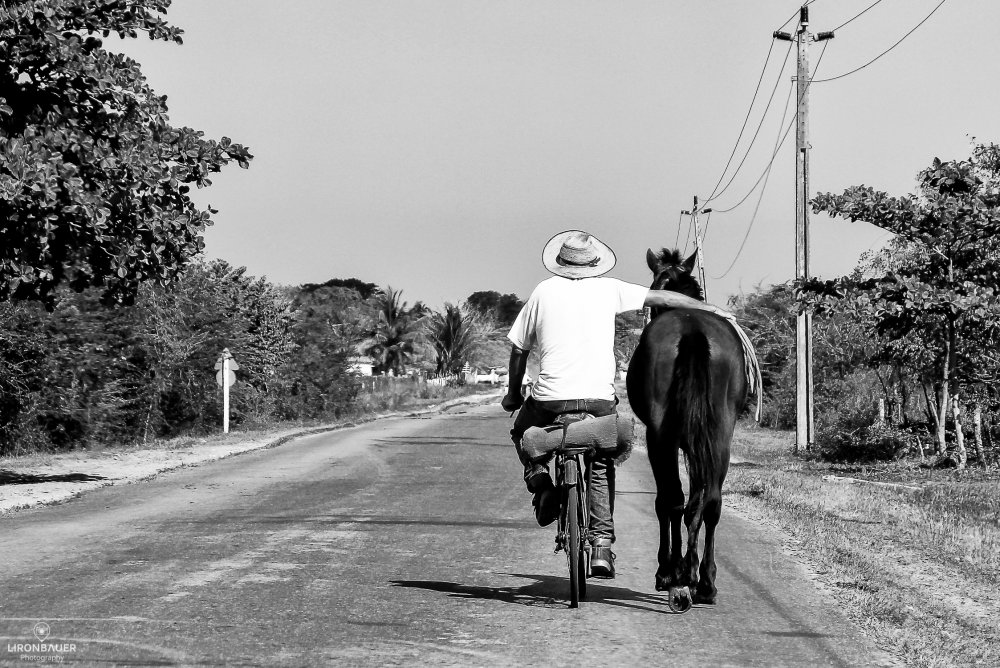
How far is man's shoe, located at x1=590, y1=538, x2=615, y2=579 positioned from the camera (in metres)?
7.20

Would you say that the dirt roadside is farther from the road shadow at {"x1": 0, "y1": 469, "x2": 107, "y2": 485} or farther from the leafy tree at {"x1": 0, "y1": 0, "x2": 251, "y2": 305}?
the leafy tree at {"x1": 0, "y1": 0, "x2": 251, "y2": 305}

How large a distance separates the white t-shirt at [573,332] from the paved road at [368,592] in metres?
1.26

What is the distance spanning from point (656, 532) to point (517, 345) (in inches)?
166

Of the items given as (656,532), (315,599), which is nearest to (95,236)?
(656,532)

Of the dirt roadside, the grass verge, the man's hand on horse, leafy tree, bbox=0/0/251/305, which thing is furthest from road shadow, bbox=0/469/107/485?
the man's hand on horse

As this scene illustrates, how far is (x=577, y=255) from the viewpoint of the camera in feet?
24.1

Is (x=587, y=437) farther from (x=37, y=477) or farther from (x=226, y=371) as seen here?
(x=226, y=371)

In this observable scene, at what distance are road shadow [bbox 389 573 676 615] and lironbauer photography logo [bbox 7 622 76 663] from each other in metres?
2.36

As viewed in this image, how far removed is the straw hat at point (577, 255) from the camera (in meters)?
7.34

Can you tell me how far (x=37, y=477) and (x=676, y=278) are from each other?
1217 centimetres

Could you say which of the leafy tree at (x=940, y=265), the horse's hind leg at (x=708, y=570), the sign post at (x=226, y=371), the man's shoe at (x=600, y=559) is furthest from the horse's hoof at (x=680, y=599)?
the sign post at (x=226, y=371)

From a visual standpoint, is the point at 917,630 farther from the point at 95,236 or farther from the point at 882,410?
the point at 882,410

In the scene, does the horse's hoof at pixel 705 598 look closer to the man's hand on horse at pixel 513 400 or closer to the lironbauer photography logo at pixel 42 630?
the man's hand on horse at pixel 513 400

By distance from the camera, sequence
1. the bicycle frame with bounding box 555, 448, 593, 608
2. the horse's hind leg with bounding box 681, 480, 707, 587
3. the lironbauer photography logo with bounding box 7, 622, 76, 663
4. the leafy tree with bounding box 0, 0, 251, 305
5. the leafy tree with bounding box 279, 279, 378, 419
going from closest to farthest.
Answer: the lironbauer photography logo with bounding box 7, 622, 76, 663
the bicycle frame with bounding box 555, 448, 593, 608
the horse's hind leg with bounding box 681, 480, 707, 587
the leafy tree with bounding box 0, 0, 251, 305
the leafy tree with bounding box 279, 279, 378, 419
